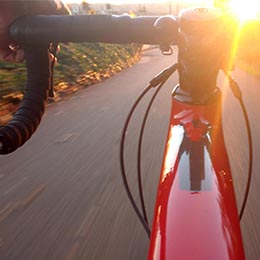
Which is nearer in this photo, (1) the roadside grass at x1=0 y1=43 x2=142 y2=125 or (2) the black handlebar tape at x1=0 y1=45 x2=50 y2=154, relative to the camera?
(2) the black handlebar tape at x1=0 y1=45 x2=50 y2=154

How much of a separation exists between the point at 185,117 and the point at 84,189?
232 centimetres

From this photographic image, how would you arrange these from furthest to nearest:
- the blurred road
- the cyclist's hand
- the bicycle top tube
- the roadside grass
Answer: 1. the roadside grass
2. the blurred road
3. the cyclist's hand
4. the bicycle top tube

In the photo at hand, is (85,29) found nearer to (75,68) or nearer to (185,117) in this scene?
(185,117)

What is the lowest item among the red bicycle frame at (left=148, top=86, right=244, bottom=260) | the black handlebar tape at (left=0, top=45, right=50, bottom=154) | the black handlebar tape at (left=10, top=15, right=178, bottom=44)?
the red bicycle frame at (left=148, top=86, right=244, bottom=260)

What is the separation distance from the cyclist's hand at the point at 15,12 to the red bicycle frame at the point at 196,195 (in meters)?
0.53

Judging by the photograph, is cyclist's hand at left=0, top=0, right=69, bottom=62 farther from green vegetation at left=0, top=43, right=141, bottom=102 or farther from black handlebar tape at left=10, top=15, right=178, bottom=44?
green vegetation at left=0, top=43, right=141, bottom=102

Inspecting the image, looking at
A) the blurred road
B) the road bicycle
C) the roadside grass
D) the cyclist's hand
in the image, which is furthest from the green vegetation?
the road bicycle

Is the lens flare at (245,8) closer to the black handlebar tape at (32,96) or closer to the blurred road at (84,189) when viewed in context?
the black handlebar tape at (32,96)

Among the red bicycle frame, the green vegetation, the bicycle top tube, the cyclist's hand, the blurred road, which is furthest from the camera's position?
the green vegetation

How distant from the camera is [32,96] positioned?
1272 millimetres

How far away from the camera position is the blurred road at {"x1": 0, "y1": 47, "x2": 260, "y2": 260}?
8.14 ft

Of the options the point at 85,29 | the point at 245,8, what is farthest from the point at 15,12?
the point at 245,8

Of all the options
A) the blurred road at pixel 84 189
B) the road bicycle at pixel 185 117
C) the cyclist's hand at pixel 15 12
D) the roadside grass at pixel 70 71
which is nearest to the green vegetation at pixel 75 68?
the roadside grass at pixel 70 71

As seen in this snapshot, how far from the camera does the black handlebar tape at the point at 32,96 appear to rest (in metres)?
1.16
